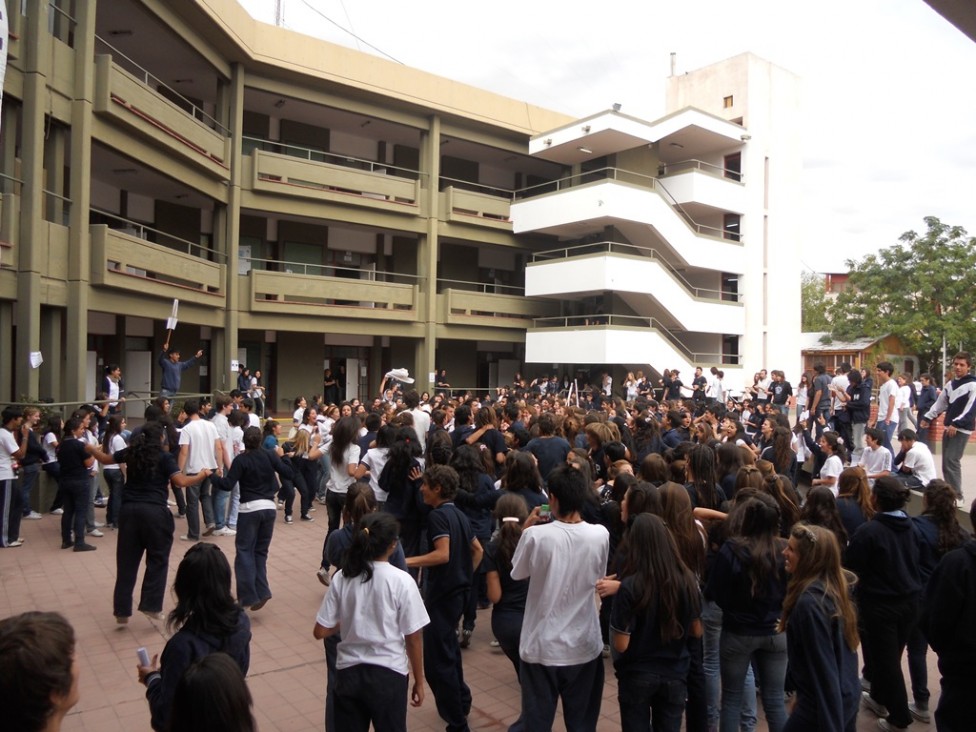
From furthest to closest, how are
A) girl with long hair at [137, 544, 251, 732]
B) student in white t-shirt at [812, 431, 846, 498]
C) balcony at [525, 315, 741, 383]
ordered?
1. balcony at [525, 315, 741, 383]
2. student in white t-shirt at [812, 431, 846, 498]
3. girl with long hair at [137, 544, 251, 732]

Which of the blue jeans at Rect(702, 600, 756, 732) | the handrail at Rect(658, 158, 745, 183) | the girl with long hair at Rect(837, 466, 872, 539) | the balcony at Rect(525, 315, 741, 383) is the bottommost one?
the blue jeans at Rect(702, 600, 756, 732)

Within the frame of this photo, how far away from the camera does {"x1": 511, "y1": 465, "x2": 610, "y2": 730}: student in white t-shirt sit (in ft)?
12.3

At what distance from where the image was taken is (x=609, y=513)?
202 inches

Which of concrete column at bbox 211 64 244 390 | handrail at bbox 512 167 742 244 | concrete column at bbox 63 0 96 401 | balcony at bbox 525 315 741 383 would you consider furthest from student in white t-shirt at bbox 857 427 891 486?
handrail at bbox 512 167 742 244

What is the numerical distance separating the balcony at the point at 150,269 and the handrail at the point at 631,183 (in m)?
12.0

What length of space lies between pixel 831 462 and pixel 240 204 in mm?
18314

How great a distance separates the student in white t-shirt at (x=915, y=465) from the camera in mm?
7559

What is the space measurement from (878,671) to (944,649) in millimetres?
1599

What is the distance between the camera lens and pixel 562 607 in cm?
376

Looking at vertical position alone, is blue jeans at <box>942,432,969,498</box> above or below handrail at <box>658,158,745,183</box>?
below

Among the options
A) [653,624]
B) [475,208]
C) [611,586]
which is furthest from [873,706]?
[475,208]

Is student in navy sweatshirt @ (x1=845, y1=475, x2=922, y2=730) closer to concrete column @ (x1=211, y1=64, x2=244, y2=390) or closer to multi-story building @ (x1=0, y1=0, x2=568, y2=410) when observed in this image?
multi-story building @ (x1=0, y1=0, x2=568, y2=410)

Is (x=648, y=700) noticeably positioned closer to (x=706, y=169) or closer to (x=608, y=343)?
(x=608, y=343)

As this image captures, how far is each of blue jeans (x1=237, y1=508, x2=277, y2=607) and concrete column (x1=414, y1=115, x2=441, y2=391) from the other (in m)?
17.7
